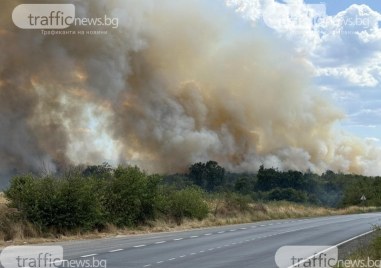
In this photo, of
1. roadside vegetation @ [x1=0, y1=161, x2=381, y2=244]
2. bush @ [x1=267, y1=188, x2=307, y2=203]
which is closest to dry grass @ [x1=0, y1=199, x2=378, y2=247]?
roadside vegetation @ [x1=0, y1=161, x2=381, y2=244]

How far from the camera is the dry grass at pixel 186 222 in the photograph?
2292 centimetres

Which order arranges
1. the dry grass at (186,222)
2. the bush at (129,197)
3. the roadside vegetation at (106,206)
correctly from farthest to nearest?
the bush at (129,197) → the roadside vegetation at (106,206) → the dry grass at (186,222)

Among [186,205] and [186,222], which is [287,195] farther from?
[186,222]

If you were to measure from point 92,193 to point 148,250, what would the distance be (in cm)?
983

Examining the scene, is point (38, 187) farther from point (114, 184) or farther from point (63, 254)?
point (63, 254)

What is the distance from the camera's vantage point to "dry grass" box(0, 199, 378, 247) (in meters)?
22.9

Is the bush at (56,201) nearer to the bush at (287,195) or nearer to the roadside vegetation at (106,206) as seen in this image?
the roadside vegetation at (106,206)

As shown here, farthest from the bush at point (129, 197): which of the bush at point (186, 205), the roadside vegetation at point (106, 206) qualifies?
the bush at point (186, 205)

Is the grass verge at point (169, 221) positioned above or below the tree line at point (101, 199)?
below

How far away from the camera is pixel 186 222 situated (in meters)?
36.2

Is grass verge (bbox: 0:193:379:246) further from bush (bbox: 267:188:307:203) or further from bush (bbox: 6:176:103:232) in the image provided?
bush (bbox: 267:188:307:203)

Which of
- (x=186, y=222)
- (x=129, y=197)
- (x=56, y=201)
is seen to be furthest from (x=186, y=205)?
(x=56, y=201)

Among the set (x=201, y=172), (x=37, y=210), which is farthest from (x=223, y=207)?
(x=201, y=172)

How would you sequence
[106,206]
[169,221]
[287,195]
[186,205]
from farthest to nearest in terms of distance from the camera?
1. [287,195]
2. [186,205]
3. [169,221]
4. [106,206]
